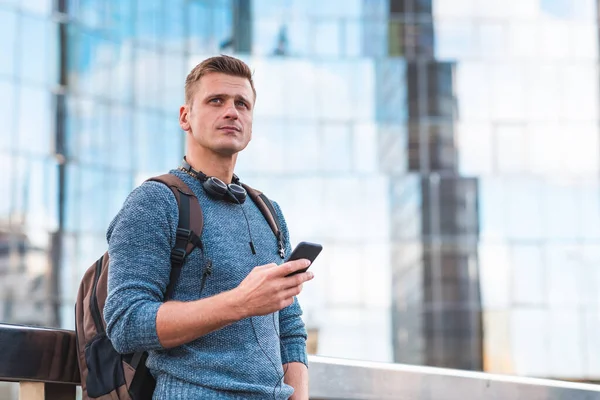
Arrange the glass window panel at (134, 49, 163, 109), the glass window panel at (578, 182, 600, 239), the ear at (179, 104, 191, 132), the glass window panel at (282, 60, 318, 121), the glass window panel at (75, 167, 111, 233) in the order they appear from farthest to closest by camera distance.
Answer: the glass window panel at (282, 60, 318, 121)
the glass window panel at (578, 182, 600, 239)
the glass window panel at (134, 49, 163, 109)
the glass window panel at (75, 167, 111, 233)
the ear at (179, 104, 191, 132)

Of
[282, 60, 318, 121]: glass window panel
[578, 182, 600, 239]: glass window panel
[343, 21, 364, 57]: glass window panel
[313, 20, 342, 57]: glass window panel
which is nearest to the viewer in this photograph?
[578, 182, 600, 239]: glass window panel

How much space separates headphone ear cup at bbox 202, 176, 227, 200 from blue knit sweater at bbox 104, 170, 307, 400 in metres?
0.03

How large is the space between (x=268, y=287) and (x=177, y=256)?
0.31 metres

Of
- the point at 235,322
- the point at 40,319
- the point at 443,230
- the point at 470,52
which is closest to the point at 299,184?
the point at 443,230

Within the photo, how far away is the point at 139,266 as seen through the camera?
2432 millimetres

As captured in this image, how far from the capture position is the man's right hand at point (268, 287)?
230cm

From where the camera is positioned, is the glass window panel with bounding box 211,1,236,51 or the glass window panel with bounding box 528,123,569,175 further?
the glass window panel with bounding box 528,123,569,175

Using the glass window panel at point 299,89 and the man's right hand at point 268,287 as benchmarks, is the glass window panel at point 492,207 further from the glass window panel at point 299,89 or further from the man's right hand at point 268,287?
the man's right hand at point 268,287

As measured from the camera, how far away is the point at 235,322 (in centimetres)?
254

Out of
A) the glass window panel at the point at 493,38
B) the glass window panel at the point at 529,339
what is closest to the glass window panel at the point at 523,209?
the glass window panel at the point at 529,339

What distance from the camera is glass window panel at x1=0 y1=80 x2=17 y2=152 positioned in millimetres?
23094

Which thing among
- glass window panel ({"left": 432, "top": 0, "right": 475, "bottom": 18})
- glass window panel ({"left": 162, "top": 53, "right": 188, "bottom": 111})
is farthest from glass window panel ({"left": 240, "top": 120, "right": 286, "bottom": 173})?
glass window panel ({"left": 432, "top": 0, "right": 475, "bottom": 18})

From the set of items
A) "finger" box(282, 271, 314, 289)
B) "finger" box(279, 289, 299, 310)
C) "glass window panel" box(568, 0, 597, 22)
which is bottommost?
"finger" box(279, 289, 299, 310)

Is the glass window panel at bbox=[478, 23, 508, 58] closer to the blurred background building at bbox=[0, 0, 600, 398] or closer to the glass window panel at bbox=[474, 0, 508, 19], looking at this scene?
the blurred background building at bbox=[0, 0, 600, 398]
